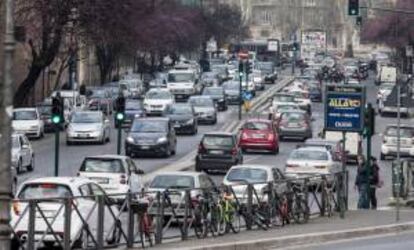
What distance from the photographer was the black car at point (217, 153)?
48562mm

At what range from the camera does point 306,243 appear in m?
27.4

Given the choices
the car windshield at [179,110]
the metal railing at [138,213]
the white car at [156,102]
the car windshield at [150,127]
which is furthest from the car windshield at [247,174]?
the white car at [156,102]

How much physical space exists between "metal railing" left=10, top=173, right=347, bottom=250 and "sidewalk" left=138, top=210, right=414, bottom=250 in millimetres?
383

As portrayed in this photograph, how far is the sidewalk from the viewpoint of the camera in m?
25.3

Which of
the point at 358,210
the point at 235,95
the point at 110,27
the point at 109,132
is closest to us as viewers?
the point at 358,210

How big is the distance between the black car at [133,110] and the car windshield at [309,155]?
76.5 feet

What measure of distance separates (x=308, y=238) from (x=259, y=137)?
30072 mm

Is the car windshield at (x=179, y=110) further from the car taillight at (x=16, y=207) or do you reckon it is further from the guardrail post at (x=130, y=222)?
the car taillight at (x=16, y=207)

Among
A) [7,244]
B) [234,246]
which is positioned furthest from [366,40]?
[7,244]

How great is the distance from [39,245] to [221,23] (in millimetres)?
129292

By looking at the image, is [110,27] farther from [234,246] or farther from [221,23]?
[221,23]

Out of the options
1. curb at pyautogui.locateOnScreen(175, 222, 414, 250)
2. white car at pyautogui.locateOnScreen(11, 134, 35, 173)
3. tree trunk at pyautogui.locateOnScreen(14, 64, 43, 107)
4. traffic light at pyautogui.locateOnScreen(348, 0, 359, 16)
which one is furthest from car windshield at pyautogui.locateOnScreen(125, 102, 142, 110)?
curb at pyautogui.locateOnScreen(175, 222, 414, 250)

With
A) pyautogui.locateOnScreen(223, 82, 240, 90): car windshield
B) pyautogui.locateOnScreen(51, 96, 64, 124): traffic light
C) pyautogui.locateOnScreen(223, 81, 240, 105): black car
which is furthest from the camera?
pyautogui.locateOnScreen(223, 82, 240, 90): car windshield

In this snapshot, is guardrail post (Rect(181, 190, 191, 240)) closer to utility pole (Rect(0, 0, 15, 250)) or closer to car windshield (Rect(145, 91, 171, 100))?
utility pole (Rect(0, 0, 15, 250))
